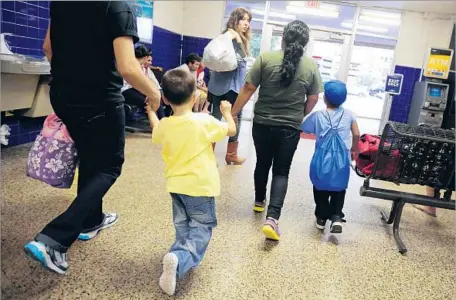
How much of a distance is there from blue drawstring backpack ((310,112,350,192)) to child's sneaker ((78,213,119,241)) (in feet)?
4.25

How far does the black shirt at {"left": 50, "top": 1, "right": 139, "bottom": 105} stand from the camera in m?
1.45

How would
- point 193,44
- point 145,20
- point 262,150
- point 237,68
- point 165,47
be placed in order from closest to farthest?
point 262,150 → point 237,68 → point 145,20 → point 165,47 → point 193,44

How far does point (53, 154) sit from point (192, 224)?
0.77m

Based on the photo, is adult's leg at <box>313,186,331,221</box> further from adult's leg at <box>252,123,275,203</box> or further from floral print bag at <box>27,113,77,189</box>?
floral print bag at <box>27,113,77,189</box>

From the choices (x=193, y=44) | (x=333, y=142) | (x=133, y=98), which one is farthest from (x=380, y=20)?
(x=333, y=142)

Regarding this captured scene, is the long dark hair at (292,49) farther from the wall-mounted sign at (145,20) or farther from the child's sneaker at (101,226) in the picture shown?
the wall-mounted sign at (145,20)

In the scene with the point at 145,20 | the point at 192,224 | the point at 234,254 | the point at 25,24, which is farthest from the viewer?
the point at 145,20

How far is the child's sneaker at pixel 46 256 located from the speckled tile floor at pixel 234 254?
10cm

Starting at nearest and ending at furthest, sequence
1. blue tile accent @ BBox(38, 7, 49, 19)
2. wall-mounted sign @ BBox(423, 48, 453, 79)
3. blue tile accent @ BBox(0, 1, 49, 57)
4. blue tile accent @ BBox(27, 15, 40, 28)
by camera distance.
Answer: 1. blue tile accent @ BBox(0, 1, 49, 57)
2. blue tile accent @ BBox(27, 15, 40, 28)
3. blue tile accent @ BBox(38, 7, 49, 19)
4. wall-mounted sign @ BBox(423, 48, 453, 79)

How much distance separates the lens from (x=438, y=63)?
262 inches

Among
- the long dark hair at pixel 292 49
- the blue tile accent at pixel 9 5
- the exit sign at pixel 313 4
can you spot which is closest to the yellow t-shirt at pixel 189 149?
the long dark hair at pixel 292 49

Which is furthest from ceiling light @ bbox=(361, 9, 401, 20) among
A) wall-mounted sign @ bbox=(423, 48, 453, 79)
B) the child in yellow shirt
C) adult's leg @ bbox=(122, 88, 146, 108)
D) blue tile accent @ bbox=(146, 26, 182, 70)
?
the child in yellow shirt

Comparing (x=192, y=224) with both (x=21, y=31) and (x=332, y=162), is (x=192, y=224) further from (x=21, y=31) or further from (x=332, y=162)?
(x=21, y=31)

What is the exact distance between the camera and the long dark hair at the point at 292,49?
2.12 m
